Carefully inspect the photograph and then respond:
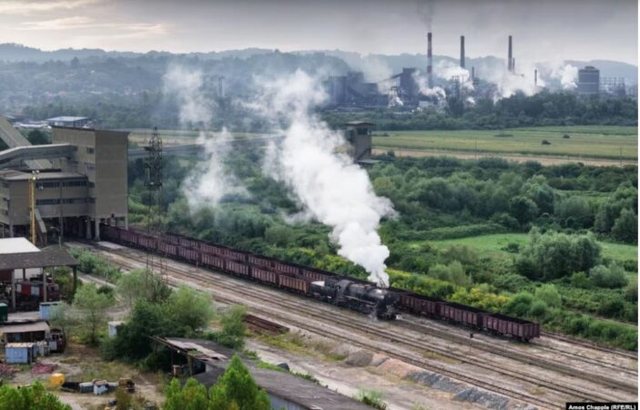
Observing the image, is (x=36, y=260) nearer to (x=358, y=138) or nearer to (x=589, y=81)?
(x=358, y=138)

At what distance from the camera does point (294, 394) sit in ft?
51.0

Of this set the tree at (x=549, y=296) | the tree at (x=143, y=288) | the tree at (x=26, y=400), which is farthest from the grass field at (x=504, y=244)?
the tree at (x=26, y=400)

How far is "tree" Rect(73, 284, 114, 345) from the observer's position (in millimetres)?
21609

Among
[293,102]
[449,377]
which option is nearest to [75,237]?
[449,377]

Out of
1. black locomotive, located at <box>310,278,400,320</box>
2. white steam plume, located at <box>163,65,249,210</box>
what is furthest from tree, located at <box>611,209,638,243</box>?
white steam plume, located at <box>163,65,249,210</box>

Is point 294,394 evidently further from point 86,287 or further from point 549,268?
point 549,268

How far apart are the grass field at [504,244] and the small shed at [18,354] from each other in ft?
51.1

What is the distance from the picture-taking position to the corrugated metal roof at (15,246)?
26.8 metres

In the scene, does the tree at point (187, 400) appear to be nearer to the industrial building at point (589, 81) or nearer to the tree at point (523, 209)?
the tree at point (523, 209)

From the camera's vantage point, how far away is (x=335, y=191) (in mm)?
29531

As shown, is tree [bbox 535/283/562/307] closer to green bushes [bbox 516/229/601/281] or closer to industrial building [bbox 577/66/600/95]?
green bushes [bbox 516/229/601/281]

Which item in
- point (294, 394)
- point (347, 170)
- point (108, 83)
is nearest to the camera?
point (294, 394)

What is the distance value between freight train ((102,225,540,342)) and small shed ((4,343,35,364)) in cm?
714

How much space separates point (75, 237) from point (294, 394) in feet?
72.5
